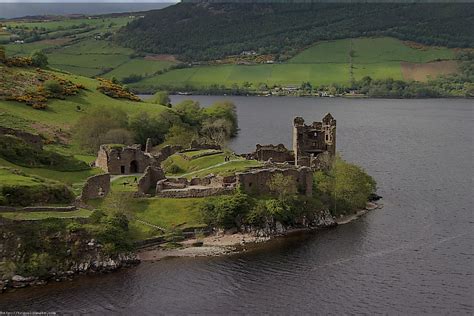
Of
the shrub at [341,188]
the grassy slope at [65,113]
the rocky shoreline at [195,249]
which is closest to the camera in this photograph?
the rocky shoreline at [195,249]

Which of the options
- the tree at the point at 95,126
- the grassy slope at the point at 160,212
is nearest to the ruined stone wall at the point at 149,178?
the grassy slope at the point at 160,212

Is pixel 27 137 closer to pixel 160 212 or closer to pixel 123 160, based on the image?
pixel 123 160

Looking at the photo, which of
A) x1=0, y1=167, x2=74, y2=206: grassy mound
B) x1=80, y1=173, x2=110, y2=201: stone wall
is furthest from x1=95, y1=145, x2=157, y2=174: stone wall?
x1=0, y1=167, x2=74, y2=206: grassy mound

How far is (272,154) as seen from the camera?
354 feet

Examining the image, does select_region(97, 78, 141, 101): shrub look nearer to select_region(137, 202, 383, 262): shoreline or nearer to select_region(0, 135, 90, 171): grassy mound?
select_region(0, 135, 90, 171): grassy mound

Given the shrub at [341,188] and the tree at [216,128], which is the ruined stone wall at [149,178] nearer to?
the shrub at [341,188]

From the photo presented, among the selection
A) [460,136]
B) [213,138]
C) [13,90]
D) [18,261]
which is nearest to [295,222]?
[18,261]

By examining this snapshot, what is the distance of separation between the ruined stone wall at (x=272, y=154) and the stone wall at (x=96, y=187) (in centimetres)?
2922

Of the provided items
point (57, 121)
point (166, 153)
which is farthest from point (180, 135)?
point (166, 153)

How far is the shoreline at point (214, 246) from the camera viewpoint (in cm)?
7594

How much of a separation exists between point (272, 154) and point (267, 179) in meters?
19.2

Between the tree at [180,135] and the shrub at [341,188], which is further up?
the tree at [180,135]

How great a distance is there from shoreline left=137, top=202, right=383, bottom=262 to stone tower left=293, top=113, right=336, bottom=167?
2374cm

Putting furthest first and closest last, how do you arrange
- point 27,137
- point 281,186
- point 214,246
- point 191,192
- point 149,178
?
point 27,137
point 149,178
point 281,186
point 191,192
point 214,246
